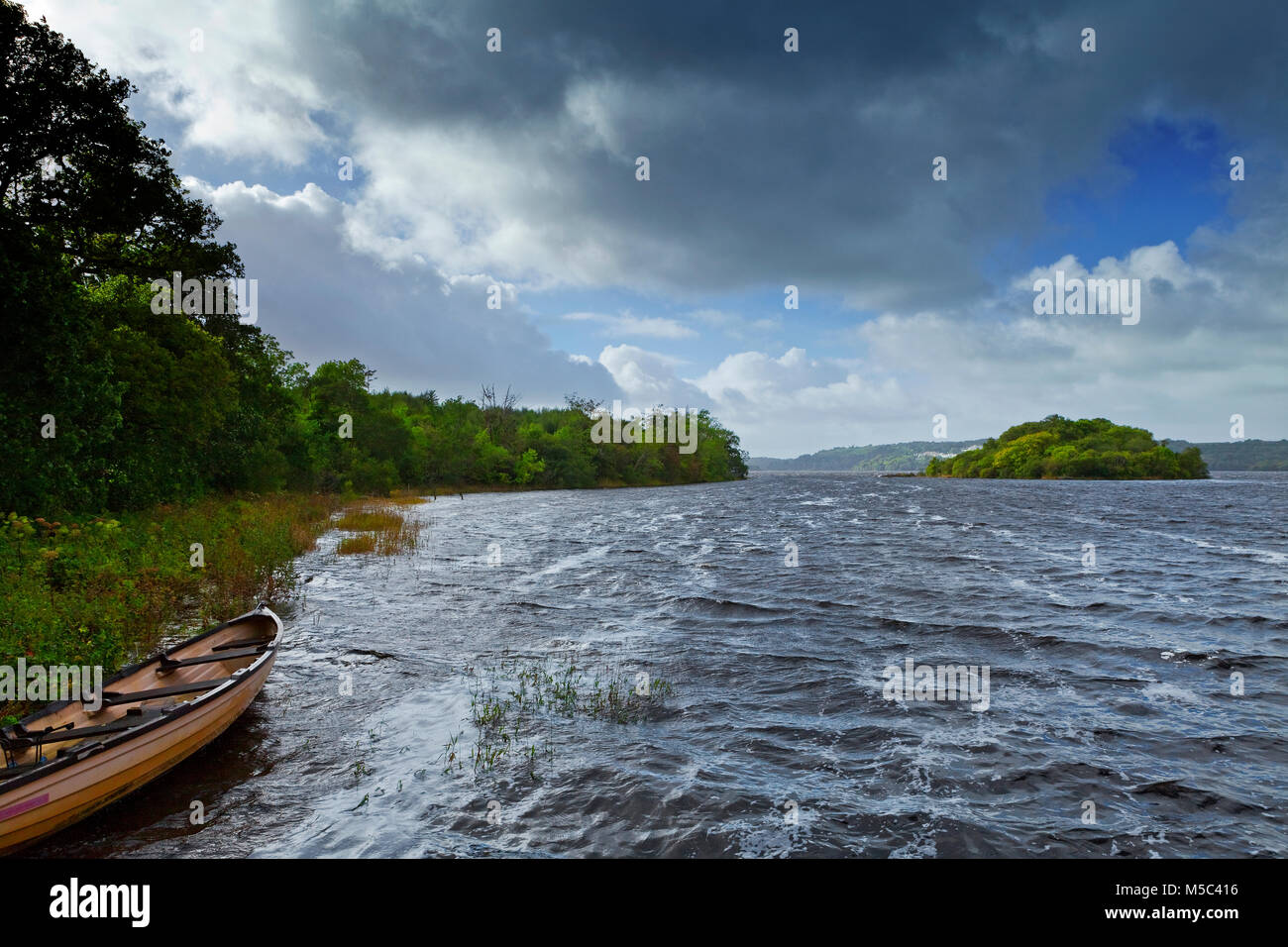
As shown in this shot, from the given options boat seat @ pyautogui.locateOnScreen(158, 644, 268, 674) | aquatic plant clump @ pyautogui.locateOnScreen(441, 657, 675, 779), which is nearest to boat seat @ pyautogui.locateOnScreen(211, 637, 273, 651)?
boat seat @ pyautogui.locateOnScreen(158, 644, 268, 674)

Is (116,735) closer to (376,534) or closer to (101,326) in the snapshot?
(101,326)

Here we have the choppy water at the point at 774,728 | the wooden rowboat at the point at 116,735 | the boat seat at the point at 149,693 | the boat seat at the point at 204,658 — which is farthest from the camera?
the boat seat at the point at 204,658

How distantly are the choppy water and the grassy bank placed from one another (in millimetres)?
2241

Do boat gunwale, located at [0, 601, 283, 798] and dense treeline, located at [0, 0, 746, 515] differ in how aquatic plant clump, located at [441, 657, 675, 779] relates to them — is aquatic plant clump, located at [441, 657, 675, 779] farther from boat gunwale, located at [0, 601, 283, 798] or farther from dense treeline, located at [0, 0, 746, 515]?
dense treeline, located at [0, 0, 746, 515]

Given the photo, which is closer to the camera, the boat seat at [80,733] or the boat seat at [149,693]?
the boat seat at [80,733]

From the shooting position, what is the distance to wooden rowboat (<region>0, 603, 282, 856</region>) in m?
6.86

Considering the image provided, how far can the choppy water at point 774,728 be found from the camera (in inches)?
302

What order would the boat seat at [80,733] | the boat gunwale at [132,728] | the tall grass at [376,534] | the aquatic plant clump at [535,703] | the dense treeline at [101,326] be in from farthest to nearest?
the tall grass at [376,534] → the dense treeline at [101,326] → the aquatic plant clump at [535,703] → the boat seat at [80,733] → the boat gunwale at [132,728]

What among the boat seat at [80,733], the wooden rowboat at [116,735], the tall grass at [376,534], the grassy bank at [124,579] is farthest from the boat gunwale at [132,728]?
the tall grass at [376,534]

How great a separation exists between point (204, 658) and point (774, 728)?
10410 millimetres

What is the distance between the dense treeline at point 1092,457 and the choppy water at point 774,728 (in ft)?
494

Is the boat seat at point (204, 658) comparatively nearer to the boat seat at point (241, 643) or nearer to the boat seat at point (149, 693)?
the boat seat at point (241, 643)

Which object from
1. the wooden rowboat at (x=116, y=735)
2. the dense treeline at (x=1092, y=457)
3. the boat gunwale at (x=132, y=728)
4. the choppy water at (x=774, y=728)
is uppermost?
the dense treeline at (x=1092, y=457)

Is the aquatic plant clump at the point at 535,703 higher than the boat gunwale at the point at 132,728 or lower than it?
lower
